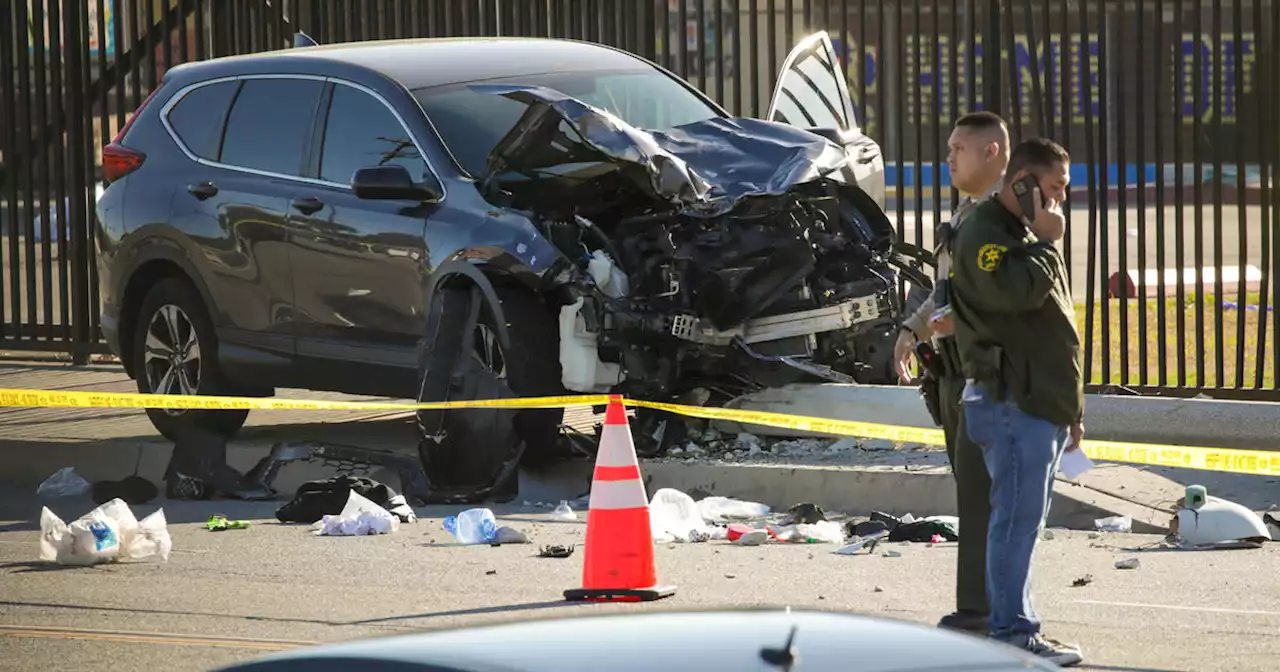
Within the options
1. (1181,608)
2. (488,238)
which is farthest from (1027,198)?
(488,238)

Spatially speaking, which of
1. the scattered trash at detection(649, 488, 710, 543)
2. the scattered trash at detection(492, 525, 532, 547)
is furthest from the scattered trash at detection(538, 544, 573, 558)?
the scattered trash at detection(649, 488, 710, 543)

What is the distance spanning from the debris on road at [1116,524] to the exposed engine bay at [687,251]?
1.87 meters

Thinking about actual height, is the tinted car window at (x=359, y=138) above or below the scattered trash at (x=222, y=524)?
above

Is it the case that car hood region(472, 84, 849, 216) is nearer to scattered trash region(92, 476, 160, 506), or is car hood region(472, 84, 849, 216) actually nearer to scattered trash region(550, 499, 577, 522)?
scattered trash region(550, 499, 577, 522)

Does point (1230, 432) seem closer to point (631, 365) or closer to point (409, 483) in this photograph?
point (631, 365)

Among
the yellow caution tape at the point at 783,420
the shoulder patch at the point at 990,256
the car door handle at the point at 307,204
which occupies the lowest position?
the yellow caution tape at the point at 783,420

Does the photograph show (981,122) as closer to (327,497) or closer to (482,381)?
(482,381)

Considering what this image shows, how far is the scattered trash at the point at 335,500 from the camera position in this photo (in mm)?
9938

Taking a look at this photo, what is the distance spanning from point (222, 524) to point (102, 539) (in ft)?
3.17

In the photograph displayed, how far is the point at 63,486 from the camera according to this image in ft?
36.7

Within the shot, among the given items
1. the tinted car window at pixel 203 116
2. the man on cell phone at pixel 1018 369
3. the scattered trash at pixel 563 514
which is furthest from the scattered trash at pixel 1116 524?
the tinted car window at pixel 203 116

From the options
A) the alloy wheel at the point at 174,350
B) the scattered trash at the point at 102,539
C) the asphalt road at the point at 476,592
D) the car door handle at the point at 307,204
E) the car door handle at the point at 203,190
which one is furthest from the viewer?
the alloy wheel at the point at 174,350

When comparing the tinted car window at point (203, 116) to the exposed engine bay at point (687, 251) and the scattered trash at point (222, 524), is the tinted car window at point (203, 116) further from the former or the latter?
the scattered trash at point (222, 524)

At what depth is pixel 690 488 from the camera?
10.2m
